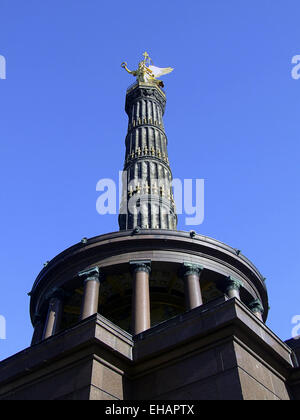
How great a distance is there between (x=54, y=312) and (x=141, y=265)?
505cm

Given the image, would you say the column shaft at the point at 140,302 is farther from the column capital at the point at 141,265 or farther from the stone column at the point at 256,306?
the stone column at the point at 256,306

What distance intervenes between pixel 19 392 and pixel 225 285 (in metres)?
13.1

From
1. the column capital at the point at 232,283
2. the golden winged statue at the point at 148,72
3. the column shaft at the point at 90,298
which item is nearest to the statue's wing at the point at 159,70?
the golden winged statue at the point at 148,72

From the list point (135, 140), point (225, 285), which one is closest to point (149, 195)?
point (135, 140)

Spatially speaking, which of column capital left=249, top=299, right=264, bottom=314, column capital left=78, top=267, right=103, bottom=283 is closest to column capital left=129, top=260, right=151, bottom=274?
column capital left=78, top=267, right=103, bottom=283

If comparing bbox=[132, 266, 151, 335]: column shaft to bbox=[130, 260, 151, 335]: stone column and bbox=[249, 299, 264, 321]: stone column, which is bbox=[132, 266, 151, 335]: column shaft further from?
bbox=[249, 299, 264, 321]: stone column

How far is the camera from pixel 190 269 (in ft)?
76.8

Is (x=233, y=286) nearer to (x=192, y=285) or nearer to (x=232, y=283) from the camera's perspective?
(x=232, y=283)

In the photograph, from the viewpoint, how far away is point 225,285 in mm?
24750

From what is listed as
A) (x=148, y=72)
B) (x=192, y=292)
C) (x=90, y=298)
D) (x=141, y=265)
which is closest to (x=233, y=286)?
(x=192, y=292)

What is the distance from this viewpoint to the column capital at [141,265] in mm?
22859

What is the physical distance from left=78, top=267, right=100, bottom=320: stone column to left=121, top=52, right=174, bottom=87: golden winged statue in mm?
28480
